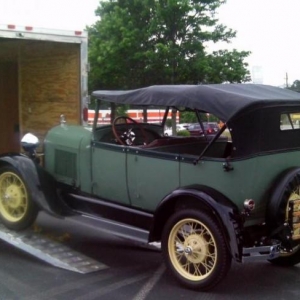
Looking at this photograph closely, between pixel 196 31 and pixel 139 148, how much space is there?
1570cm

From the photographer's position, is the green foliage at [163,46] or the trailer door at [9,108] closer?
the trailer door at [9,108]

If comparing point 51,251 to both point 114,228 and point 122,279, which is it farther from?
point 122,279

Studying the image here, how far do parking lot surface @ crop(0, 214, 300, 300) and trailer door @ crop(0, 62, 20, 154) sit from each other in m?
3.97

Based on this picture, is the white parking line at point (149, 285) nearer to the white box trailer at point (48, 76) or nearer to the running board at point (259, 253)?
the running board at point (259, 253)

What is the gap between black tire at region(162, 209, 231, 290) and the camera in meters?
5.21

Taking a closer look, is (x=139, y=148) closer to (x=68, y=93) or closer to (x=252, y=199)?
(x=252, y=199)

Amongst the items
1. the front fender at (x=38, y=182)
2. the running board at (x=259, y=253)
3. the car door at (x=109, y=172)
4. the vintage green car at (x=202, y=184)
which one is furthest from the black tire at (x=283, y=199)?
the front fender at (x=38, y=182)

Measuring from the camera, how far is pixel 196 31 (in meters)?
21.1

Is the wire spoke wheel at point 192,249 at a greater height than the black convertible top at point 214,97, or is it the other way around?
the black convertible top at point 214,97

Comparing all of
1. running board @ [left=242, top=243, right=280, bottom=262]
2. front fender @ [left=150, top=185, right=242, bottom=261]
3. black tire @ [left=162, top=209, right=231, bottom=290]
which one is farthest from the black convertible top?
running board @ [left=242, top=243, right=280, bottom=262]

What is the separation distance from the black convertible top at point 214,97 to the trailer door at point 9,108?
15.5ft

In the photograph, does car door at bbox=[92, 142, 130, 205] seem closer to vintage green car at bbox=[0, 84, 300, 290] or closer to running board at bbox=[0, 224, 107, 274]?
vintage green car at bbox=[0, 84, 300, 290]

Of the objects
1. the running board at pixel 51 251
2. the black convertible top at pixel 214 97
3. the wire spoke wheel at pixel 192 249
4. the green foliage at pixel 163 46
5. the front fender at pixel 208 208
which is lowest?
the running board at pixel 51 251

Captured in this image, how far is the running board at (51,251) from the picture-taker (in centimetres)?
601
